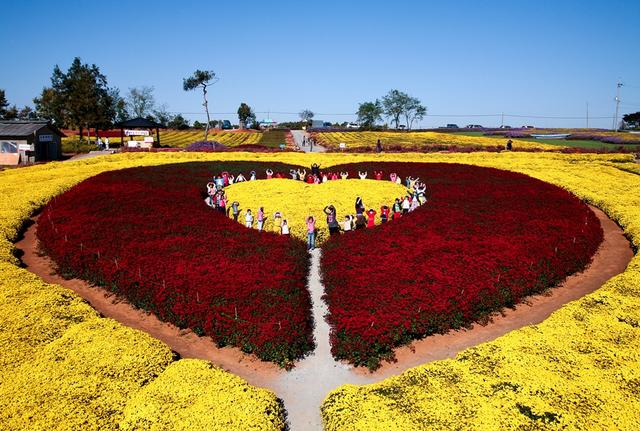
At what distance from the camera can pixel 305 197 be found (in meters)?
26.6

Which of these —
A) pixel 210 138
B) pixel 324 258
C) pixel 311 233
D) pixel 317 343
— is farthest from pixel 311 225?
pixel 210 138

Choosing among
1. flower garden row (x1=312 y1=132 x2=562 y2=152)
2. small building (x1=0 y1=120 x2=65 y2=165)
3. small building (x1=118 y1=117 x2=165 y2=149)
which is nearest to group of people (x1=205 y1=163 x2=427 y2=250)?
small building (x1=0 y1=120 x2=65 y2=165)

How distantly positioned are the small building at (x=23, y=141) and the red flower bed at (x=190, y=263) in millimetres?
26740

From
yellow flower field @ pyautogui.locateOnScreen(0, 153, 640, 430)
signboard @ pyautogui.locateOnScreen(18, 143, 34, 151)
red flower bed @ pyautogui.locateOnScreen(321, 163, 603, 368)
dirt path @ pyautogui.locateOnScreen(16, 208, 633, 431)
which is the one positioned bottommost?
dirt path @ pyautogui.locateOnScreen(16, 208, 633, 431)

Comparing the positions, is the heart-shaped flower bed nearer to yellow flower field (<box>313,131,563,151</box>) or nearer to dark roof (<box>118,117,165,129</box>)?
dark roof (<box>118,117,165,129</box>)

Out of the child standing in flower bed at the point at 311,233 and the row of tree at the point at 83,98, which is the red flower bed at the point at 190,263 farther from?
the row of tree at the point at 83,98

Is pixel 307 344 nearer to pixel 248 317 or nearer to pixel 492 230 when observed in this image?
pixel 248 317

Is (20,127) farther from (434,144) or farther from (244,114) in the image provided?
(244,114)

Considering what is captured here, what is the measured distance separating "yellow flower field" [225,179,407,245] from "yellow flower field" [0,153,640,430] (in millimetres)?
11215

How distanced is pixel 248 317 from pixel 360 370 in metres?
3.76

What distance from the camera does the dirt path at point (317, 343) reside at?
1152cm

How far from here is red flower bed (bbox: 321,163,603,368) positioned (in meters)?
13.6

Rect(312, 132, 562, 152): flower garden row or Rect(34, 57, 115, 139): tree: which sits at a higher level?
Rect(34, 57, 115, 139): tree

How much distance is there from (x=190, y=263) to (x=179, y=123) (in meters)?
110
